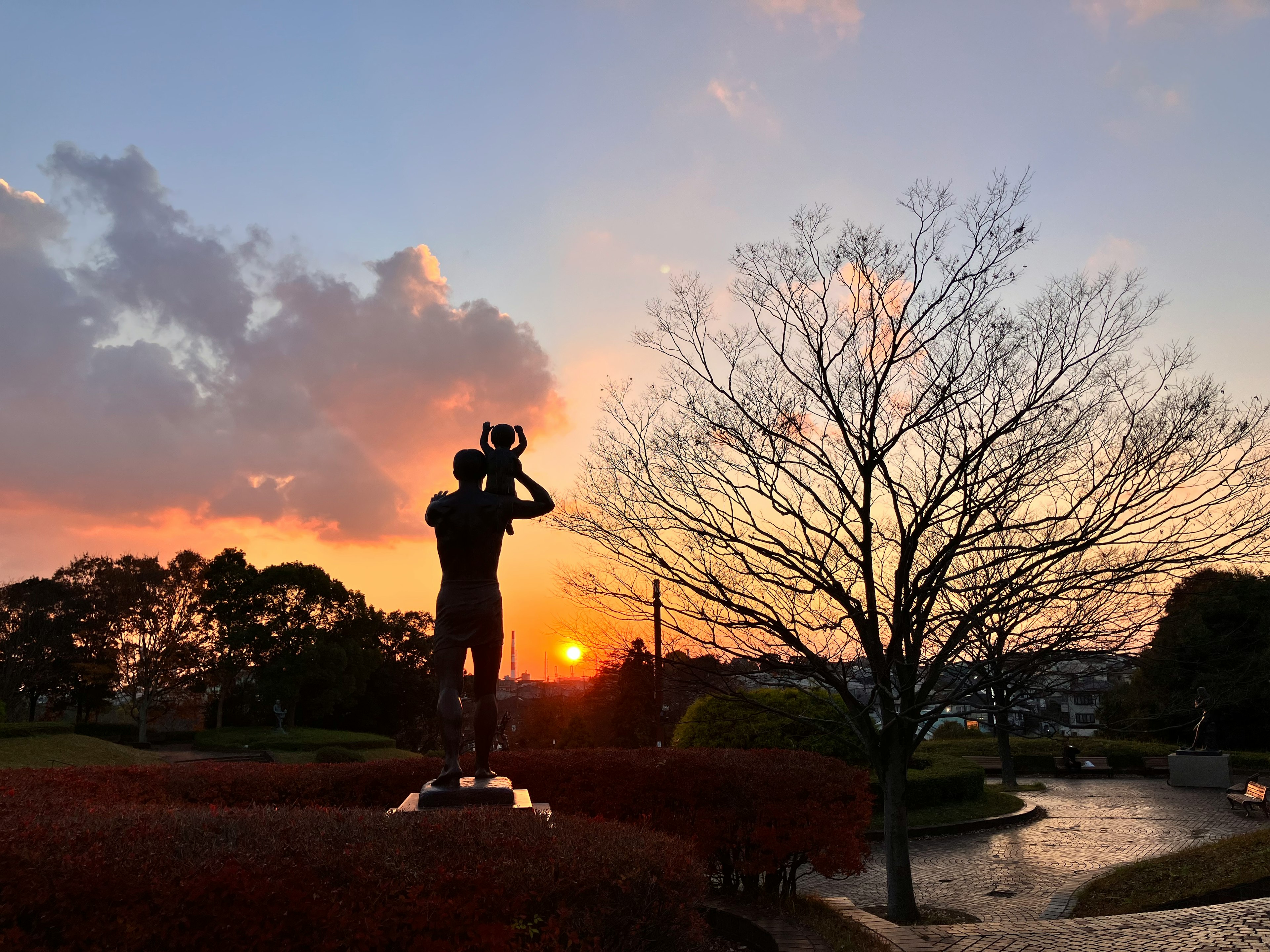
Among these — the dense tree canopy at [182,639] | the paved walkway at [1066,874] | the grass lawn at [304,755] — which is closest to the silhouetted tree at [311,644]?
the dense tree canopy at [182,639]

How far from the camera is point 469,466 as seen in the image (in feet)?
21.9

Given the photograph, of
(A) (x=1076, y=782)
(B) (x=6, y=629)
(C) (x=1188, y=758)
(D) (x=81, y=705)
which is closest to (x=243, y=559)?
(B) (x=6, y=629)

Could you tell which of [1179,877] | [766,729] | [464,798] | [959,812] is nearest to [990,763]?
[959,812]

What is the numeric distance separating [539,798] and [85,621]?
124ft

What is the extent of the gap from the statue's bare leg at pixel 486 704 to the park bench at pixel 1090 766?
26.0m

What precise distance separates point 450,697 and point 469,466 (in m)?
1.82

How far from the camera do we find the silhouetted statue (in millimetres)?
6656

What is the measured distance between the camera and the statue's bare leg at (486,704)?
664 cm

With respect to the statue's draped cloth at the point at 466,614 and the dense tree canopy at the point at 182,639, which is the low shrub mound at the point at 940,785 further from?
the dense tree canopy at the point at 182,639

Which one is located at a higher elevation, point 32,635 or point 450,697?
point 32,635

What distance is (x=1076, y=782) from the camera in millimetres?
24734

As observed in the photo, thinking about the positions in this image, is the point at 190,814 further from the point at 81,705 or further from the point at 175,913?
the point at 81,705

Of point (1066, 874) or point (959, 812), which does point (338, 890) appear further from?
point (959, 812)

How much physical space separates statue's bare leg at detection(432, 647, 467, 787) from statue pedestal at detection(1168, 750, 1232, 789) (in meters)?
23.7
